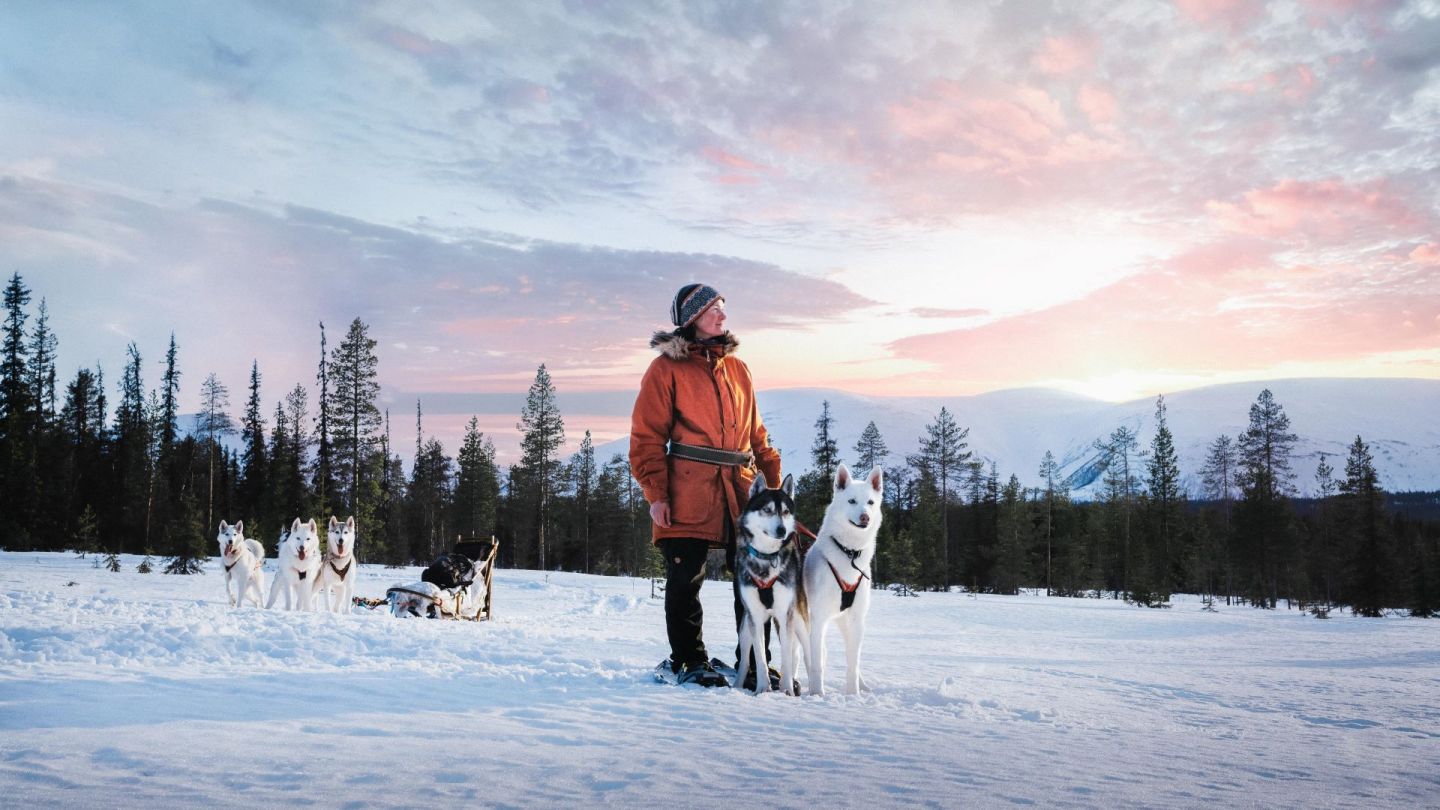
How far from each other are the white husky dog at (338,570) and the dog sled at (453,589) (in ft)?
1.99

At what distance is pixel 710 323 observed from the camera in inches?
237

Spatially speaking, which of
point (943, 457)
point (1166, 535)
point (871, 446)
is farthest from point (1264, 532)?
point (871, 446)

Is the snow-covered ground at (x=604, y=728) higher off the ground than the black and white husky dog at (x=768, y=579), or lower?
lower

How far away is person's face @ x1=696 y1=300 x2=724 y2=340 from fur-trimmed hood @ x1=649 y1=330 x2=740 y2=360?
0.30ft

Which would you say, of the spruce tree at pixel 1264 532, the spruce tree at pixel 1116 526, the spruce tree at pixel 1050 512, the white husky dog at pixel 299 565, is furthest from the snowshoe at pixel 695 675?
the spruce tree at pixel 1050 512

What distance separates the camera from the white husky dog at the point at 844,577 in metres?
5.32

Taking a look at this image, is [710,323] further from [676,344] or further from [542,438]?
[542,438]

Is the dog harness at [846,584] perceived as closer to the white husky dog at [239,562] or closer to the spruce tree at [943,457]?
the white husky dog at [239,562]

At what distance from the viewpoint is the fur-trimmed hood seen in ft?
19.2

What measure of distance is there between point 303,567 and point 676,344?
803cm

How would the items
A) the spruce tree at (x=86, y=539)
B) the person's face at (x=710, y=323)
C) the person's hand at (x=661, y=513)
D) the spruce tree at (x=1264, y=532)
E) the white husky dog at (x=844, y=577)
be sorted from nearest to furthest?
the white husky dog at (x=844, y=577), the person's hand at (x=661, y=513), the person's face at (x=710, y=323), the spruce tree at (x=86, y=539), the spruce tree at (x=1264, y=532)

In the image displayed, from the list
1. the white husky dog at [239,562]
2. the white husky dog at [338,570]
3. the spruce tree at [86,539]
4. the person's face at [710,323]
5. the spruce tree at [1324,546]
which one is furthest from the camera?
the spruce tree at [1324,546]

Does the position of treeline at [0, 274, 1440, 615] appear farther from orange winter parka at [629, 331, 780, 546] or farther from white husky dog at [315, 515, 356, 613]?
orange winter parka at [629, 331, 780, 546]

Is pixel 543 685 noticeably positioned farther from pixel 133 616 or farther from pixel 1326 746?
pixel 133 616
